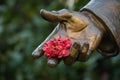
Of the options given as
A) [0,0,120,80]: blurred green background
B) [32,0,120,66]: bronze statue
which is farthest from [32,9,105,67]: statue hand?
[0,0,120,80]: blurred green background

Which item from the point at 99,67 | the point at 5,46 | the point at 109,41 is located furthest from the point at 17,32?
the point at 109,41

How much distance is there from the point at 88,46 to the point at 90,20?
0.28 ft

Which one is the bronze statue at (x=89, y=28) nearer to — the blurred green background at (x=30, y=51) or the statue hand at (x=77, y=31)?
the statue hand at (x=77, y=31)

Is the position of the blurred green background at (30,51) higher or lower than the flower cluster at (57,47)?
lower

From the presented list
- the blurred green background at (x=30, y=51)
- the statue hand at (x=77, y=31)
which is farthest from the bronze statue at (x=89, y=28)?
the blurred green background at (x=30, y=51)

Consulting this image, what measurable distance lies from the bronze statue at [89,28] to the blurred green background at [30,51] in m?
1.51

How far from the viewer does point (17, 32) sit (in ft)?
12.6

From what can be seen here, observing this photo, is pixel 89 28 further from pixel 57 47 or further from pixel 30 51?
pixel 30 51

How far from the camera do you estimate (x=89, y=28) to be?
1562mm

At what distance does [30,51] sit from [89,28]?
2026 millimetres

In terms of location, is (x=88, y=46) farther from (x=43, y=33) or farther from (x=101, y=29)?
(x=43, y=33)

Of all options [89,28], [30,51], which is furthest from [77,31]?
[30,51]

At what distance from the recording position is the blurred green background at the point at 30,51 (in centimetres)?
328

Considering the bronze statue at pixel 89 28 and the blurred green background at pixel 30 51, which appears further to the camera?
the blurred green background at pixel 30 51
